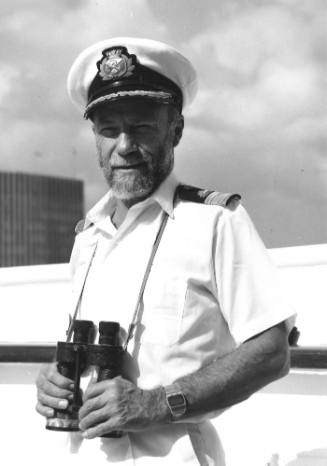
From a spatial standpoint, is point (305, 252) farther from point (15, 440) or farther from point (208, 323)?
point (15, 440)

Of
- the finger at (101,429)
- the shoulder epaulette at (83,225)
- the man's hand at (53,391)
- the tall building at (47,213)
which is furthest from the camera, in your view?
the tall building at (47,213)

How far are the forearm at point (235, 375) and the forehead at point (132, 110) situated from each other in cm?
44

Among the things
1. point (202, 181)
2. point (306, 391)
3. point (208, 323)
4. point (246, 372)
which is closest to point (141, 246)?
point (208, 323)

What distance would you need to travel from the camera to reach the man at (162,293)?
131cm

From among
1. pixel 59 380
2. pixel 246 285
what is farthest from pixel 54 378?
pixel 246 285

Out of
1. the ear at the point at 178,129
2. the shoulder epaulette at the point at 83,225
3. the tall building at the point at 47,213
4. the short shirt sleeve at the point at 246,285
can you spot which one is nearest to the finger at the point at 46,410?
the short shirt sleeve at the point at 246,285

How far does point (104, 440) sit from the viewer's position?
139 cm

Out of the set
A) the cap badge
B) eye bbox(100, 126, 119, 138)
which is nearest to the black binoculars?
eye bbox(100, 126, 119, 138)

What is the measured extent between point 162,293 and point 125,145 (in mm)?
271

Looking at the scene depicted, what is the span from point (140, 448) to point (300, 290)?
0.78 metres

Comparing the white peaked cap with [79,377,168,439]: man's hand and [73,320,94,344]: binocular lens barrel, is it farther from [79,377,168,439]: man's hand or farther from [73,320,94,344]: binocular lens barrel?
[79,377,168,439]: man's hand

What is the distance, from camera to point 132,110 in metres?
1.46

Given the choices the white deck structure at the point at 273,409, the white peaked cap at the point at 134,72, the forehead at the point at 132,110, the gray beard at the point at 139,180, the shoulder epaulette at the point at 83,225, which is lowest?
the white deck structure at the point at 273,409

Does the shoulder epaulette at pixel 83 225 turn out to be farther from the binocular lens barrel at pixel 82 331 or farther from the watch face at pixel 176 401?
the watch face at pixel 176 401
